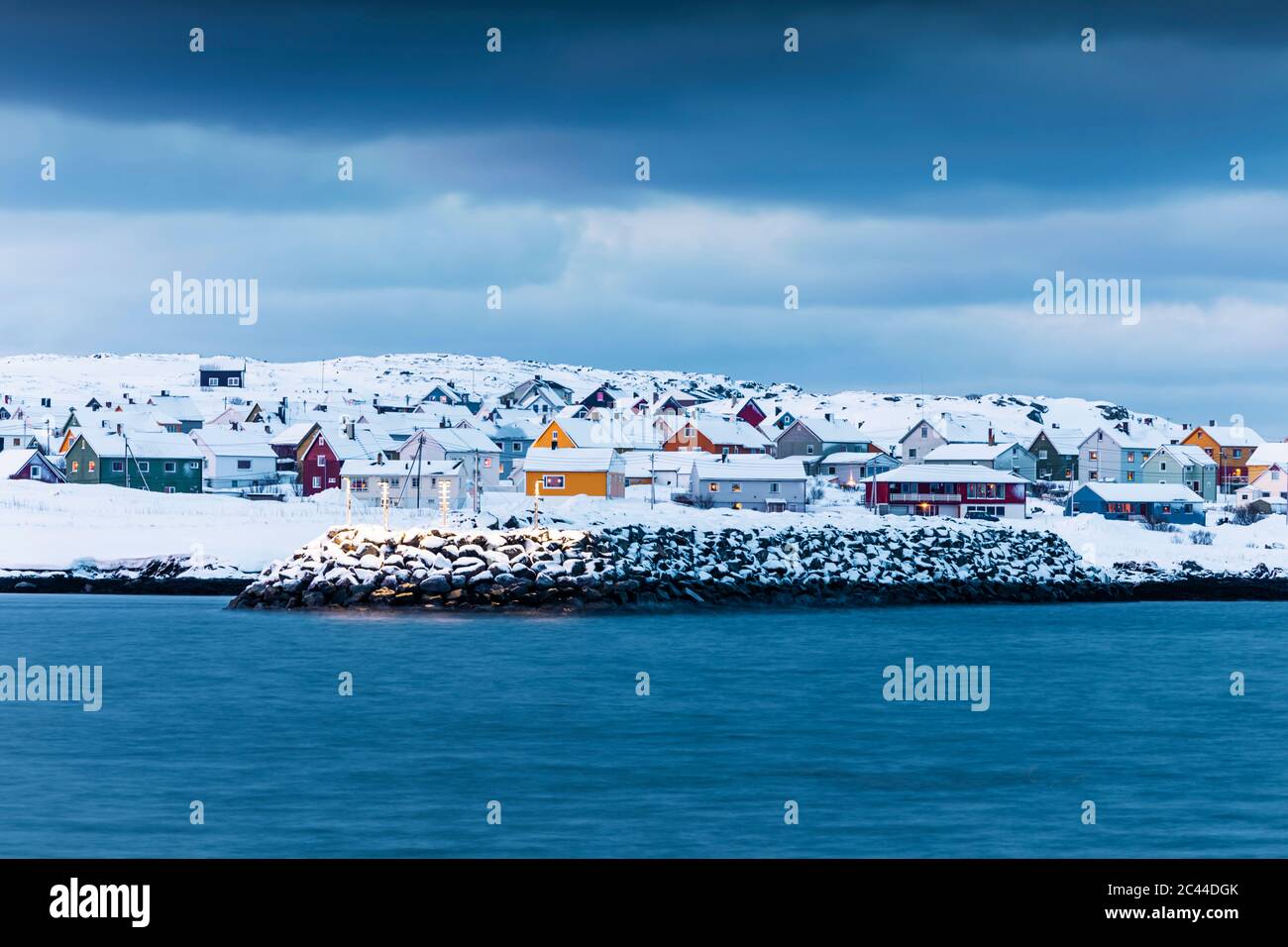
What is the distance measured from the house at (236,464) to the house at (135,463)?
89 cm

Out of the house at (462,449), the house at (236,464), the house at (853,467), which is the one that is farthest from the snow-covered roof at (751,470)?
the house at (236,464)

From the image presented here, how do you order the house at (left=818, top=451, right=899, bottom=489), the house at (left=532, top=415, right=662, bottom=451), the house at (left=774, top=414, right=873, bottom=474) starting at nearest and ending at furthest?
the house at (left=532, top=415, right=662, bottom=451) < the house at (left=818, top=451, right=899, bottom=489) < the house at (left=774, top=414, right=873, bottom=474)

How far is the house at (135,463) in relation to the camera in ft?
273

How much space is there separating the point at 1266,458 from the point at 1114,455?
945 cm

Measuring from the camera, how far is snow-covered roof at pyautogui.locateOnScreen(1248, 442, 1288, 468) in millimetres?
102000

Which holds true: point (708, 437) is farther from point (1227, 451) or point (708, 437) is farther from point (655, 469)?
point (1227, 451)

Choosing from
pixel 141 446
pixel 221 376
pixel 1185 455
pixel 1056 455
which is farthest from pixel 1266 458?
pixel 221 376

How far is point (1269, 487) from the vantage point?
9956 centimetres

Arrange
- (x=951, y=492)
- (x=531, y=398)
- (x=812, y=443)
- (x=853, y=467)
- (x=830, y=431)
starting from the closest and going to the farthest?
(x=951, y=492) → (x=853, y=467) → (x=812, y=443) → (x=830, y=431) → (x=531, y=398)

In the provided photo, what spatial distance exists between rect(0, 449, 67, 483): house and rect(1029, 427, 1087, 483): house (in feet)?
192

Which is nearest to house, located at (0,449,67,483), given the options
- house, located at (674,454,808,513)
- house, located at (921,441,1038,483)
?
house, located at (674,454,808,513)

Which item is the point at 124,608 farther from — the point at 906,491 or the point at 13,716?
the point at 906,491
